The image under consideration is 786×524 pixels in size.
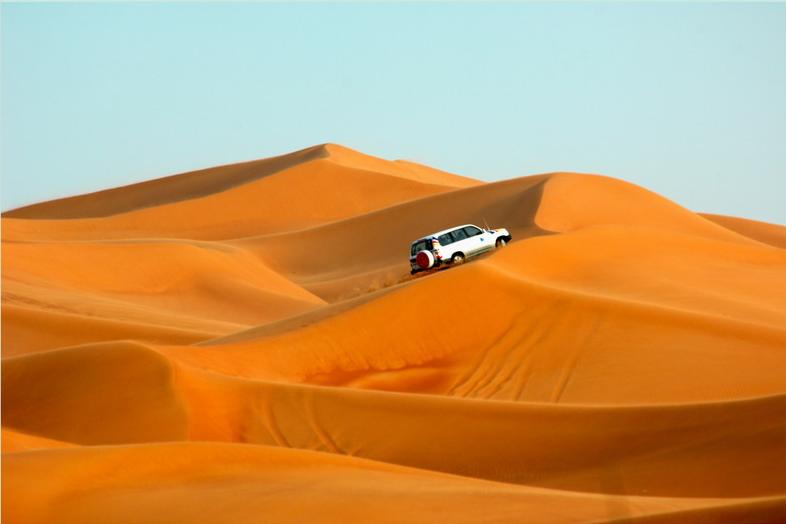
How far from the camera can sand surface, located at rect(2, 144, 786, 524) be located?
489 inches

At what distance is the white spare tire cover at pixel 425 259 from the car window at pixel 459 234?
3.32ft

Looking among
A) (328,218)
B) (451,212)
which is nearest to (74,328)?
(451,212)

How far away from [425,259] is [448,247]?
69 cm

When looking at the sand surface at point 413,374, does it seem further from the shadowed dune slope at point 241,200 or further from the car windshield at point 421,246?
the shadowed dune slope at point 241,200

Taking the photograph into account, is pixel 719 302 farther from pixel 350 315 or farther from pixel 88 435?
pixel 88 435

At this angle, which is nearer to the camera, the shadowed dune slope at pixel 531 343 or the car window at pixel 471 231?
the shadowed dune slope at pixel 531 343

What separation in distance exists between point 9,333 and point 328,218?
110 ft

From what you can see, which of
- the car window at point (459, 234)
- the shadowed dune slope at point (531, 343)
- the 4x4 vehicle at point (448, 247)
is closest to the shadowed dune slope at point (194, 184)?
the 4x4 vehicle at point (448, 247)

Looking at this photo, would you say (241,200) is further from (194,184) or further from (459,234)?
(459,234)

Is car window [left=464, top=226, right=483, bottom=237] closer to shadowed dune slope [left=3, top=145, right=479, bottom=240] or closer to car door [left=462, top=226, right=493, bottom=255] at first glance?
car door [left=462, top=226, right=493, bottom=255]

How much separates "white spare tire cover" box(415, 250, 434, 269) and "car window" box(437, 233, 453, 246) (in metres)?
0.53

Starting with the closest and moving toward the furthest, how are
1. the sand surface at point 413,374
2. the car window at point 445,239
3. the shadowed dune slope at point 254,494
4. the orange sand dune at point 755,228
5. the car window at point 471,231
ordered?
the shadowed dune slope at point 254,494 → the sand surface at point 413,374 → the car window at point 445,239 → the car window at point 471,231 → the orange sand dune at point 755,228

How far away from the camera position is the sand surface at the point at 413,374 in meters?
12.4

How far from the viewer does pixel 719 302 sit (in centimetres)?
2984
